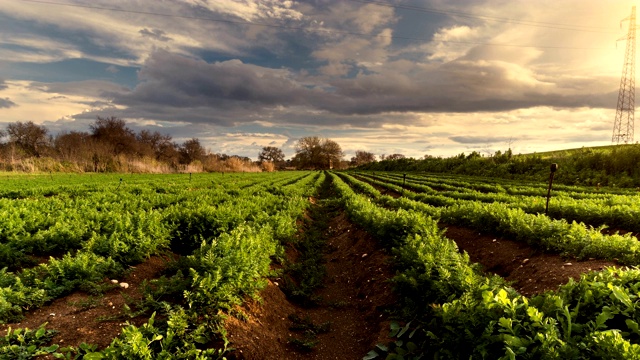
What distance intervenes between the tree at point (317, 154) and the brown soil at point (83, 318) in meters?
134

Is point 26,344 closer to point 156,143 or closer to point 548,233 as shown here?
point 548,233

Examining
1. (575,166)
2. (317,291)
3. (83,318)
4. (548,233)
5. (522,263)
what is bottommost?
(317,291)

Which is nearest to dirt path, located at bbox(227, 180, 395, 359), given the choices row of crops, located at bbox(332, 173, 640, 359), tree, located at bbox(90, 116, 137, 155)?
row of crops, located at bbox(332, 173, 640, 359)

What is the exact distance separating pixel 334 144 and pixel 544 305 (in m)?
140

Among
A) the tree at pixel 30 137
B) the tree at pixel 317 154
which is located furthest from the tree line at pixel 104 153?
the tree at pixel 317 154

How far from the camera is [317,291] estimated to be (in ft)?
25.0

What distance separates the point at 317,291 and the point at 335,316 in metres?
1.27

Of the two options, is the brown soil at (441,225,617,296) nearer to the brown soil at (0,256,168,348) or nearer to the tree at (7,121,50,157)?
the brown soil at (0,256,168,348)

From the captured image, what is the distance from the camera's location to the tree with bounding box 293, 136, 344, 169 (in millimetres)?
138625

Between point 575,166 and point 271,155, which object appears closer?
point 575,166

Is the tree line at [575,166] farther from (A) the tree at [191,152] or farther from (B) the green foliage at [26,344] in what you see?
(A) the tree at [191,152]

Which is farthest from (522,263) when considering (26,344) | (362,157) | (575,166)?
(362,157)

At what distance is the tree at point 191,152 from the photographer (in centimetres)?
10775

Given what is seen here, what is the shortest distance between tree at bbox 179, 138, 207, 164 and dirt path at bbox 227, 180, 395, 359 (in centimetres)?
10615
